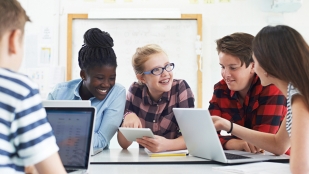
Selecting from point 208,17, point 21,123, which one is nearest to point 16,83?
point 21,123

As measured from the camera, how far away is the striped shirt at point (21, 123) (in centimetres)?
69

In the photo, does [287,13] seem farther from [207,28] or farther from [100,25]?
[100,25]

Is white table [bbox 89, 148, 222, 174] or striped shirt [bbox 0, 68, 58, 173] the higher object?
striped shirt [bbox 0, 68, 58, 173]

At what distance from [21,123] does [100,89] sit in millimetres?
1318

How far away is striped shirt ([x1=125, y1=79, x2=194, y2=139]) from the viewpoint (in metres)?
2.09

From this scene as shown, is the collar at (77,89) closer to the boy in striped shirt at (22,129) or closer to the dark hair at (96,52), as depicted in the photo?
the dark hair at (96,52)

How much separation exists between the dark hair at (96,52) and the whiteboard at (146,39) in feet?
4.46

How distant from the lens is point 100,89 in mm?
2006

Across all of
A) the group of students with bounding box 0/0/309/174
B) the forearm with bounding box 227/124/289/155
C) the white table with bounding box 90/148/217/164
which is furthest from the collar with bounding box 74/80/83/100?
the forearm with bounding box 227/124/289/155

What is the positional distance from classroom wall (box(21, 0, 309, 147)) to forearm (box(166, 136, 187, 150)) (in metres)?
1.64

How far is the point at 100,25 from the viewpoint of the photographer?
3.46 meters

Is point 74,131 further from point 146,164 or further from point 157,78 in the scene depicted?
point 157,78

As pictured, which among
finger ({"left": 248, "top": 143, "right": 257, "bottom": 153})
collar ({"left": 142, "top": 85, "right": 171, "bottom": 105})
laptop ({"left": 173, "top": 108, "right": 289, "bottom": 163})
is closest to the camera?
laptop ({"left": 173, "top": 108, "right": 289, "bottom": 163})

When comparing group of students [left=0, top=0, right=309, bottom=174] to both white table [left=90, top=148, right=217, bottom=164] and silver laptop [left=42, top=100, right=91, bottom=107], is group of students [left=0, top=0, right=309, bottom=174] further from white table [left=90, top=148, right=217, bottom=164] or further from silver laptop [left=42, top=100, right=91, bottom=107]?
silver laptop [left=42, top=100, right=91, bottom=107]
